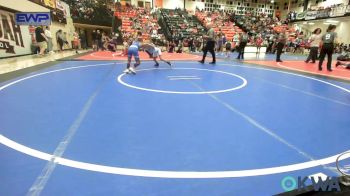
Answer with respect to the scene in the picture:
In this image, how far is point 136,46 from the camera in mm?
8328

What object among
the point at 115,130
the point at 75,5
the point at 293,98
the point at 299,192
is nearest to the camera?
the point at 299,192

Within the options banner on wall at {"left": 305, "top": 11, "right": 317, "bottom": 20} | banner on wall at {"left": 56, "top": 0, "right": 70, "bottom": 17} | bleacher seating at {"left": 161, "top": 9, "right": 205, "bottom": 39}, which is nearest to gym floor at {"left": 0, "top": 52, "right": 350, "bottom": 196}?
banner on wall at {"left": 56, "top": 0, "right": 70, "bottom": 17}

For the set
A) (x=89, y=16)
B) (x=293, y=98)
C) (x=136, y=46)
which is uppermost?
(x=89, y=16)

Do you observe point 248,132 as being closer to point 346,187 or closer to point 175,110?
point 175,110

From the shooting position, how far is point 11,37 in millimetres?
13062

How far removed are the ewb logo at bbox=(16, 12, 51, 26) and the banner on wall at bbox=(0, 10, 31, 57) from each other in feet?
12.1

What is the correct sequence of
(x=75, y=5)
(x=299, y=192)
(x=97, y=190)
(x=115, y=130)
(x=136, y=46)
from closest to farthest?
(x=299, y=192) → (x=97, y=190) → (x=115, y=130) → (x=136, y=46) → (x=75, y=5)

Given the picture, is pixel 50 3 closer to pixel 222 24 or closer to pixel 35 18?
pixel 35 18

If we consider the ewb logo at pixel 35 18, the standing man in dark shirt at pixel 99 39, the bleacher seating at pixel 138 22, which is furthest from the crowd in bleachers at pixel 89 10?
the ewb logo at pixel 35 18

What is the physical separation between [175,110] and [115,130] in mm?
1204

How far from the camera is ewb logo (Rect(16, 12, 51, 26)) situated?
9077mm

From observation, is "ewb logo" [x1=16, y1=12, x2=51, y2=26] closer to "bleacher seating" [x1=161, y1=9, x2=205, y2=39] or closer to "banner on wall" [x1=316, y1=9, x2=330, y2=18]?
"bleacher seating" [x1=161, y1=9, x2=205, y2=39]

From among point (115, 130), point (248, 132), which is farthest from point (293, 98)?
point (115, 130)

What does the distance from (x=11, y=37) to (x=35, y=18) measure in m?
4.87
